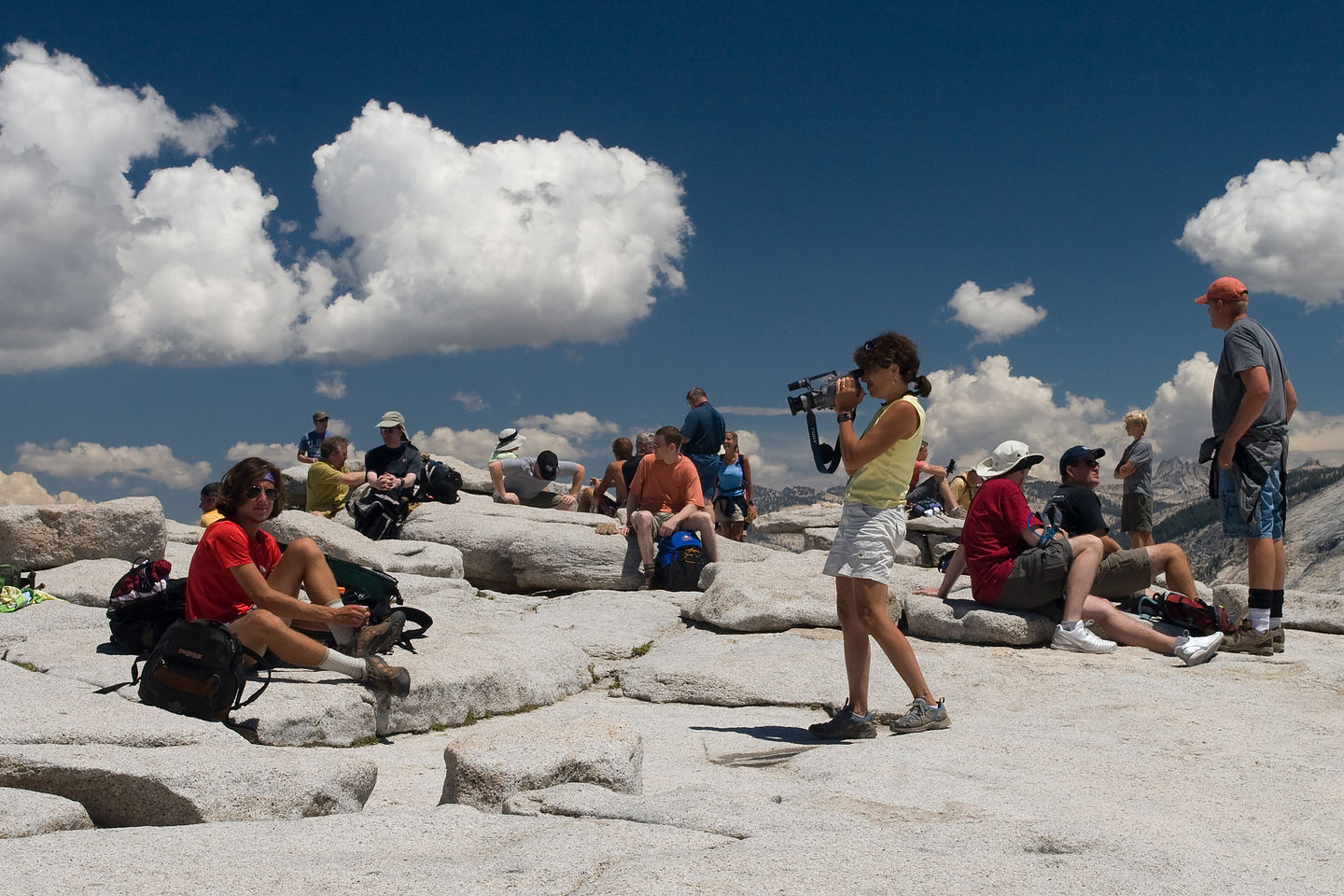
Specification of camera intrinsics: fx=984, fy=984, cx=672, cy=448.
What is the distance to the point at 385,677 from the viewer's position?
5.48m

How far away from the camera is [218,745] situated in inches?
160

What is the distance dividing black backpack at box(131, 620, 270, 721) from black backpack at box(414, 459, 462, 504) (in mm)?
7671

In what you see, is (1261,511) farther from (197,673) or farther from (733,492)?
(733,492)

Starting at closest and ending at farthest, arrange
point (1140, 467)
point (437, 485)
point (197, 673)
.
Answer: point (197, 673) → point (1140, 467) → point (437, 485)

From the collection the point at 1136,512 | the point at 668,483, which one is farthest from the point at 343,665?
the point at 1136,512

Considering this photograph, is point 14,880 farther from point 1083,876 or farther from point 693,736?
point 693,736

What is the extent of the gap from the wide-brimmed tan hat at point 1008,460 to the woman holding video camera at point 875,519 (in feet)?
7.83

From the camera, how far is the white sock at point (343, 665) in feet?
18.2

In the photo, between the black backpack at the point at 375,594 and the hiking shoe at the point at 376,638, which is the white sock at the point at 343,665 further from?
the black backpack at the point at 375,594

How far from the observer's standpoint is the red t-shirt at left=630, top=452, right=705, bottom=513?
33.5ft

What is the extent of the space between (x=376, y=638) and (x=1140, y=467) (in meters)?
9.17

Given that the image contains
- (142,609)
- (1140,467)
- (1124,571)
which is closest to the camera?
(142,609)

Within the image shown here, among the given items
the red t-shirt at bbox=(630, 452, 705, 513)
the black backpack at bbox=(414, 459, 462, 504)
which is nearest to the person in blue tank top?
the red t-shirt at bbox=(630, 452, 705, 513)

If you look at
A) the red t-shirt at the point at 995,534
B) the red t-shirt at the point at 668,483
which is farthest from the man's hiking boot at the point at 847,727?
the red t-shirt at the point at 668,483
